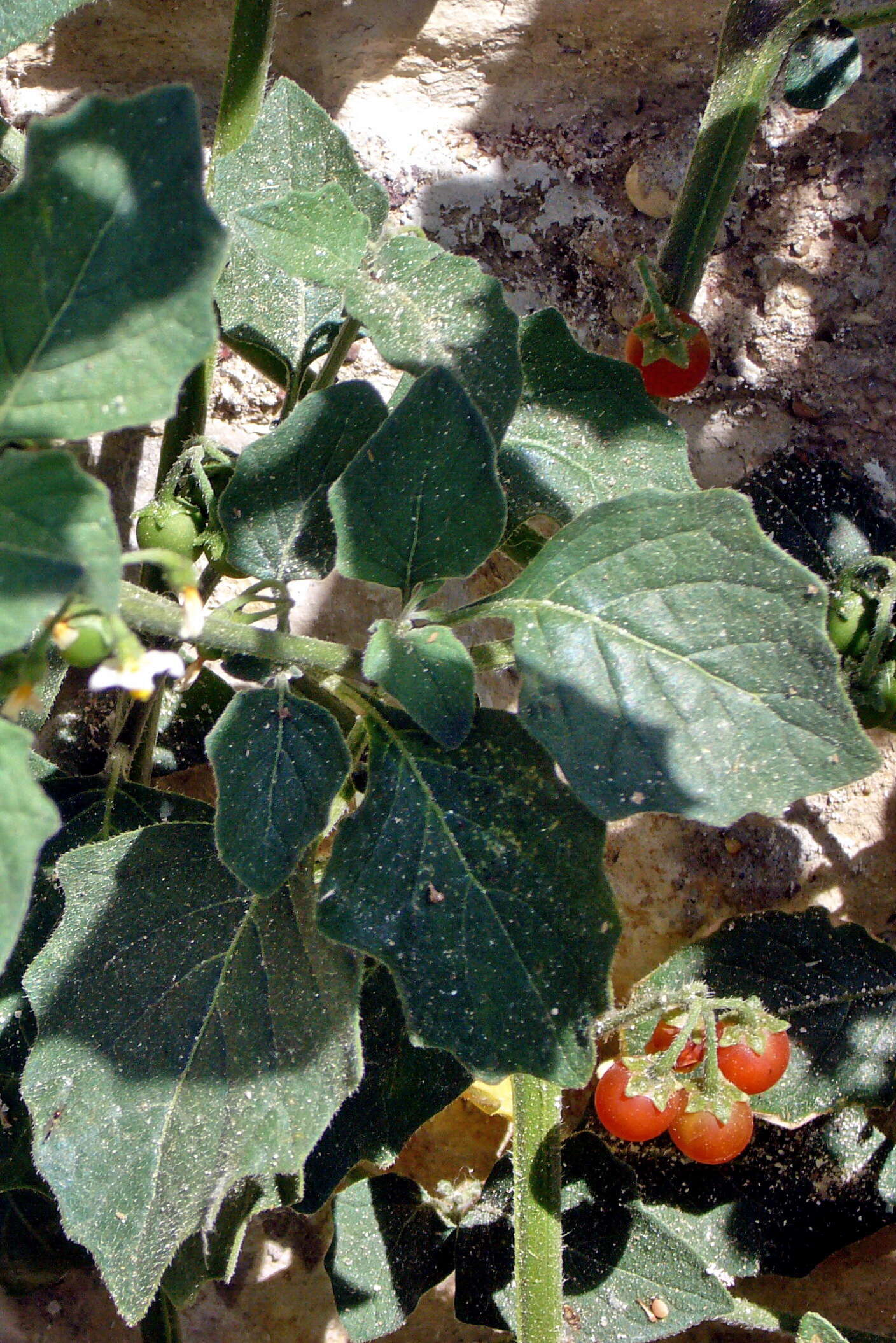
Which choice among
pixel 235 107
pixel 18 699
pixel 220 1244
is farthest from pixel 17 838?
pixel 235 107

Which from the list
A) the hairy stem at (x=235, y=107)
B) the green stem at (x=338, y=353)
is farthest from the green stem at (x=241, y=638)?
the hairy stem at (x=235, y=107)

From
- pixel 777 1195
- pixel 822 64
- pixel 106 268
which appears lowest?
pixel 777 1195

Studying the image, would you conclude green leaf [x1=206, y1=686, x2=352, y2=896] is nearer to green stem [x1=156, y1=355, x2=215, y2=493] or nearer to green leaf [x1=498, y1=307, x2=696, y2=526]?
green leaf [x1=498, y1=307, x2=696, y2=526]

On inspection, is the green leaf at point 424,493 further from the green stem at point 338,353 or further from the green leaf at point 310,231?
the green stem at point 338,353

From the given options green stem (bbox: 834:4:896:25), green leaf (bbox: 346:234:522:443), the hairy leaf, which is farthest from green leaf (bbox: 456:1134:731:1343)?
green stem (bbox: 834:4:896:25)

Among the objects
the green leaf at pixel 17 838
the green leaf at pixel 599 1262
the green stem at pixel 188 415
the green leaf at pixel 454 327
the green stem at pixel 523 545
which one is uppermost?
the green leaf at pixel 454 327

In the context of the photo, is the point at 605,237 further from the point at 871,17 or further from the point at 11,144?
the point at 11,144
